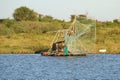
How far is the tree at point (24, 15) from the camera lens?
146 metres

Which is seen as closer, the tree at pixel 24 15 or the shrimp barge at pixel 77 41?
the shrimp barge at pixel 77 41

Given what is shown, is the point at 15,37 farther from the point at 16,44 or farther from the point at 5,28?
the point at 5,28

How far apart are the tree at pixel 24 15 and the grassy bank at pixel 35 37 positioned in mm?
15661

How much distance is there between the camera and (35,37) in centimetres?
10875

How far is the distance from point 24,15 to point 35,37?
128ft

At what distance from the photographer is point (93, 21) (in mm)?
88750

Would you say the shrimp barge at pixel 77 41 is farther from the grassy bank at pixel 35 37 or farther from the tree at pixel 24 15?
the tree at pixel 24 15

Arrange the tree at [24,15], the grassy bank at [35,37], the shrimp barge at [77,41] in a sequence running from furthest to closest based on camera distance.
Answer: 1. the tree at [24,15]
2. the grassy bank at [35,37]
3. the shrimp barge at [77,41]

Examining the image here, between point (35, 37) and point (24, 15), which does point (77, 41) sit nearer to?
point (35, 37)

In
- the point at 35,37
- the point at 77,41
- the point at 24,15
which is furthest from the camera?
the point at 24,15

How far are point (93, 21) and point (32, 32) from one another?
33.7 metres

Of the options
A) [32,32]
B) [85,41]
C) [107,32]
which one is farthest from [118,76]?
[32,32]

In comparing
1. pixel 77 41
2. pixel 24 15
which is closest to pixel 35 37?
pixel 77 41

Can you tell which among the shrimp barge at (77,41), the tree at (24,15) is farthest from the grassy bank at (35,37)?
the tree at (24,15)
